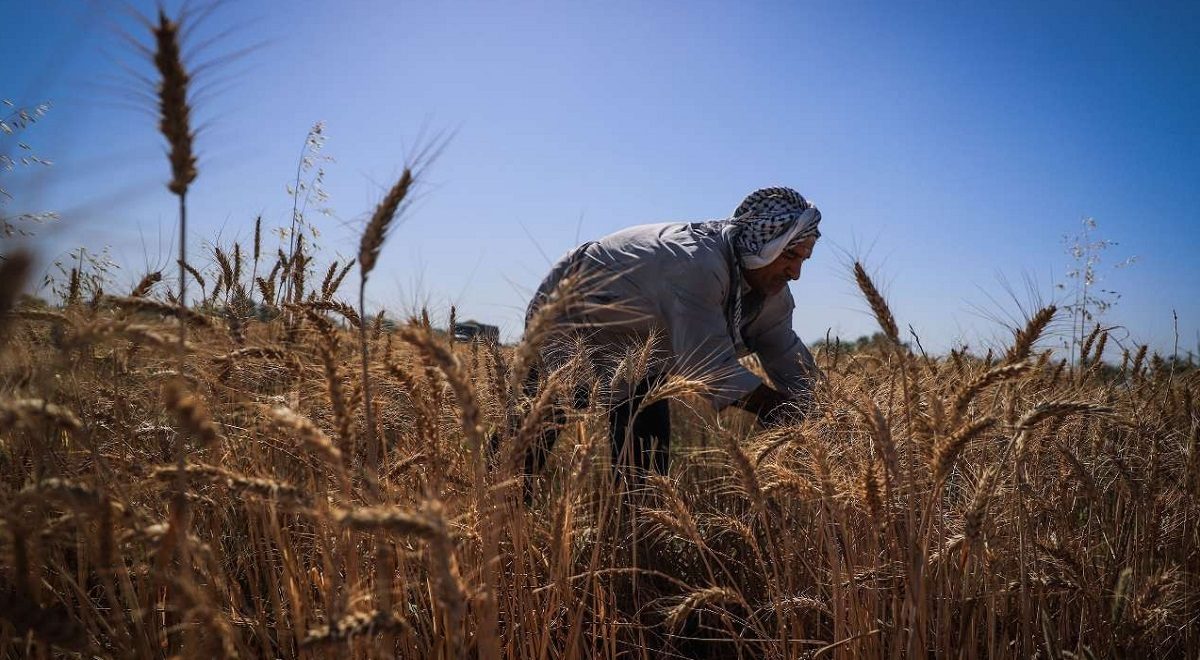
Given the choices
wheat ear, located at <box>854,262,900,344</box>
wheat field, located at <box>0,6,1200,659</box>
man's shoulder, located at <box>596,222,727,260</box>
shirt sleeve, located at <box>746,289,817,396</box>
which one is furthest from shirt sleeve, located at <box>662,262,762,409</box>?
wheat ear, located at <box>854,262,900,344</box>

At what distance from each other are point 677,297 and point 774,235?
57 cm

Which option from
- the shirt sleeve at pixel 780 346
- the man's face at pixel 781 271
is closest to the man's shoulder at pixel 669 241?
the man's face at pixel 781 271

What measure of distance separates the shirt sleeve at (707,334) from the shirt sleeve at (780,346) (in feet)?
2.52

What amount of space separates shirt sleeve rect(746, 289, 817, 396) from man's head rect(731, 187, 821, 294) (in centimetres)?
34

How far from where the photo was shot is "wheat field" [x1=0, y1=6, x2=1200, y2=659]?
108 cm

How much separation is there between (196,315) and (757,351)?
294cm

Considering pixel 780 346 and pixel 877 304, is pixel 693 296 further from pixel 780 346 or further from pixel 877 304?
pixel 877 304

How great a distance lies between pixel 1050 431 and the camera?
2.09 meters

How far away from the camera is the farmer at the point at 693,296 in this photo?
2951 millimetres

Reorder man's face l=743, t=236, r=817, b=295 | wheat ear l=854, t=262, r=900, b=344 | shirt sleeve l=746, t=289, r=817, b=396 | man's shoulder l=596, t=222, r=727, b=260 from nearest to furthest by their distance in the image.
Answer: wheat ear l=854, t=262, r=900, b=344, man's shoulder l=596, t=222, r=727, b=260, man's face l=743, t=236, r=817, b=295, shirt sleeve l=746, t=289, r=817, b=396

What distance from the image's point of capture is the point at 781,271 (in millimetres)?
3334

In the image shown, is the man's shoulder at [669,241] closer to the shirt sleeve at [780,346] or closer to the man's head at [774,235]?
the man's head at [774,235]

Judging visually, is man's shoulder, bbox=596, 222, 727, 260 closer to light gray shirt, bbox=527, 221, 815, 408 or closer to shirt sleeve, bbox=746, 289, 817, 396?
light gray shirt, bbox=527, 221, 815, 408

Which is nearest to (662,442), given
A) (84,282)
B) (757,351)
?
(757,351)
